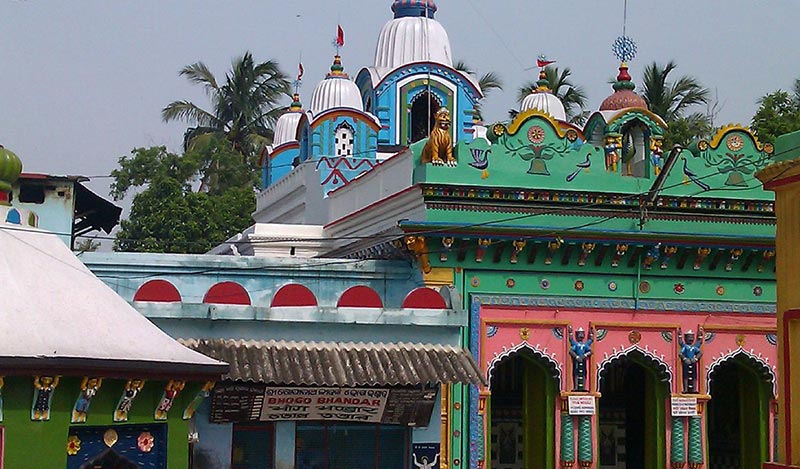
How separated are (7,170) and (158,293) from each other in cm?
464

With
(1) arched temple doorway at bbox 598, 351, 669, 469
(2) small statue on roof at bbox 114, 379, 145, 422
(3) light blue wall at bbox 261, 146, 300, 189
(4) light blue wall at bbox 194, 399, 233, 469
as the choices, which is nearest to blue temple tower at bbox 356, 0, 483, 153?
(3) light blue wall at bbox 261, 146, 300, 189

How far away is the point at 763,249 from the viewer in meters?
19.2

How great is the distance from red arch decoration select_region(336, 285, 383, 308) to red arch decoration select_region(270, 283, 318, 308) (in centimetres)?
40

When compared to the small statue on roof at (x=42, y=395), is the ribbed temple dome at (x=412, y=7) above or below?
Answer: above

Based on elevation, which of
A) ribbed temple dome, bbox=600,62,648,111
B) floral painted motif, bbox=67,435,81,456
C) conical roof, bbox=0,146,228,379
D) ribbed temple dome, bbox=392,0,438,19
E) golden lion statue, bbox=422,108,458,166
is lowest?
floral painted motif, bbox=67,435,81,456

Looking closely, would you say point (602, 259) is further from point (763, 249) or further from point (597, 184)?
point (763, 249)

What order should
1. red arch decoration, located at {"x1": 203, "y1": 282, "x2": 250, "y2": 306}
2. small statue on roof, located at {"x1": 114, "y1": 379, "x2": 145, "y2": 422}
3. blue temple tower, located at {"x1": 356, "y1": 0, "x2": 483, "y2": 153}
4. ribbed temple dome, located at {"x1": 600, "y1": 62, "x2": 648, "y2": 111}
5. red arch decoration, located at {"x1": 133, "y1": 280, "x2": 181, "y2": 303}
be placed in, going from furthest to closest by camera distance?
blue temple tower, located at {"x1": 356, "y1": 0, "x2": 483, "y2": 153}
ribbed temple dome, located at {"x1": 600, "y1": 62, "x2": 648, "y2": 111}
red arch decoration, located at {"x1": 203, "y1": 282, "x2": 250, "y2": 306}
red arch decoration, located at {"x1": 133, "y1": 280, "x2": 181, "y2": 303}
small statue on roof, located at {"x1": 114, "y1": 379, "x2": 145, "y2": 422}

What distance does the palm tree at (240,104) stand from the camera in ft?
137

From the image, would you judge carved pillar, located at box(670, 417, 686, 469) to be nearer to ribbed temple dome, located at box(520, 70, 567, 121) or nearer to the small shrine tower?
the small shrine tower

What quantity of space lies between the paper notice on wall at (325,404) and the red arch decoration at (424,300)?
4.03ft

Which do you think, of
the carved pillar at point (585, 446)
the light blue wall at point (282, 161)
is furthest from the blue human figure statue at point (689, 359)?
the light blue wall at point (282, 161)

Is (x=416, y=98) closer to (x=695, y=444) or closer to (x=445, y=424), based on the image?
(x=445, y=424)

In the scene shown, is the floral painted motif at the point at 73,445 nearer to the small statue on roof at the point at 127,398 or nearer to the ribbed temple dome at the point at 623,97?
the small statue on roof at the point at 127,398

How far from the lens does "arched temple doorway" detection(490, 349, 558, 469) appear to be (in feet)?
61.1
